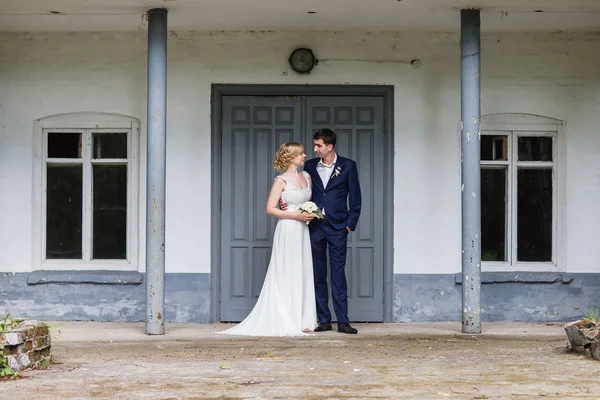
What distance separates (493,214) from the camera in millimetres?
11680

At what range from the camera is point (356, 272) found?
11.4 meters

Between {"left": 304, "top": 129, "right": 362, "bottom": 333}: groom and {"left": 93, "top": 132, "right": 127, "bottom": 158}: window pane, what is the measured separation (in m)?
2.39

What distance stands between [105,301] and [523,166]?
16.1 ft

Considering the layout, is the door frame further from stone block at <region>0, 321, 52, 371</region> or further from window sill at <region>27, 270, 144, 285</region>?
stone block at <region>0, 321, 52, 371</region>

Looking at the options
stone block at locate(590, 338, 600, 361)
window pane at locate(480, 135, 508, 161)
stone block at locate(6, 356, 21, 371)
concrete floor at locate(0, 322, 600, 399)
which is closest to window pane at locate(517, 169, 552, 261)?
window pane at locate(480, 135, 508, 161)

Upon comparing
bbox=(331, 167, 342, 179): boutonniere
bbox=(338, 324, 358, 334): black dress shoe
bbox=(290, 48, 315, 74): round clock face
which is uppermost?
bbox=(290, 48, 315, 74): round clock face

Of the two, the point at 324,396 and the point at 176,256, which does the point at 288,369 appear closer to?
the point at 324,396

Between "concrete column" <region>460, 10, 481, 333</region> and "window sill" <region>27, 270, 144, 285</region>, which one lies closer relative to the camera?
"concrete column" <region>460, 10, 481, 333</region>

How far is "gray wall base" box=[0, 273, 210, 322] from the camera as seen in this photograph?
37.3 feet

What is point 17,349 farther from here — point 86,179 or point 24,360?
point 86,179

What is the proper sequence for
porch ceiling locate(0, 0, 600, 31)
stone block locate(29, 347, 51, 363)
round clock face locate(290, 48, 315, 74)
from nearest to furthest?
stone block locate(29, 347, 51, 363) → porch ceiling locate(0, 0, 600, 31) → round clock face locate(290, 48, 315, 74)

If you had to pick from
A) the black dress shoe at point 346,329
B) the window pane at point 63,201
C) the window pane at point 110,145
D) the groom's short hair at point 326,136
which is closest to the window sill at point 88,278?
the window pane at point 63,201

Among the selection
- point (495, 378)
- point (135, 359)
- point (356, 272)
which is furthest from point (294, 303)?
point (495, 378)

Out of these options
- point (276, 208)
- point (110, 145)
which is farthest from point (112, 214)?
point (276, 208)
